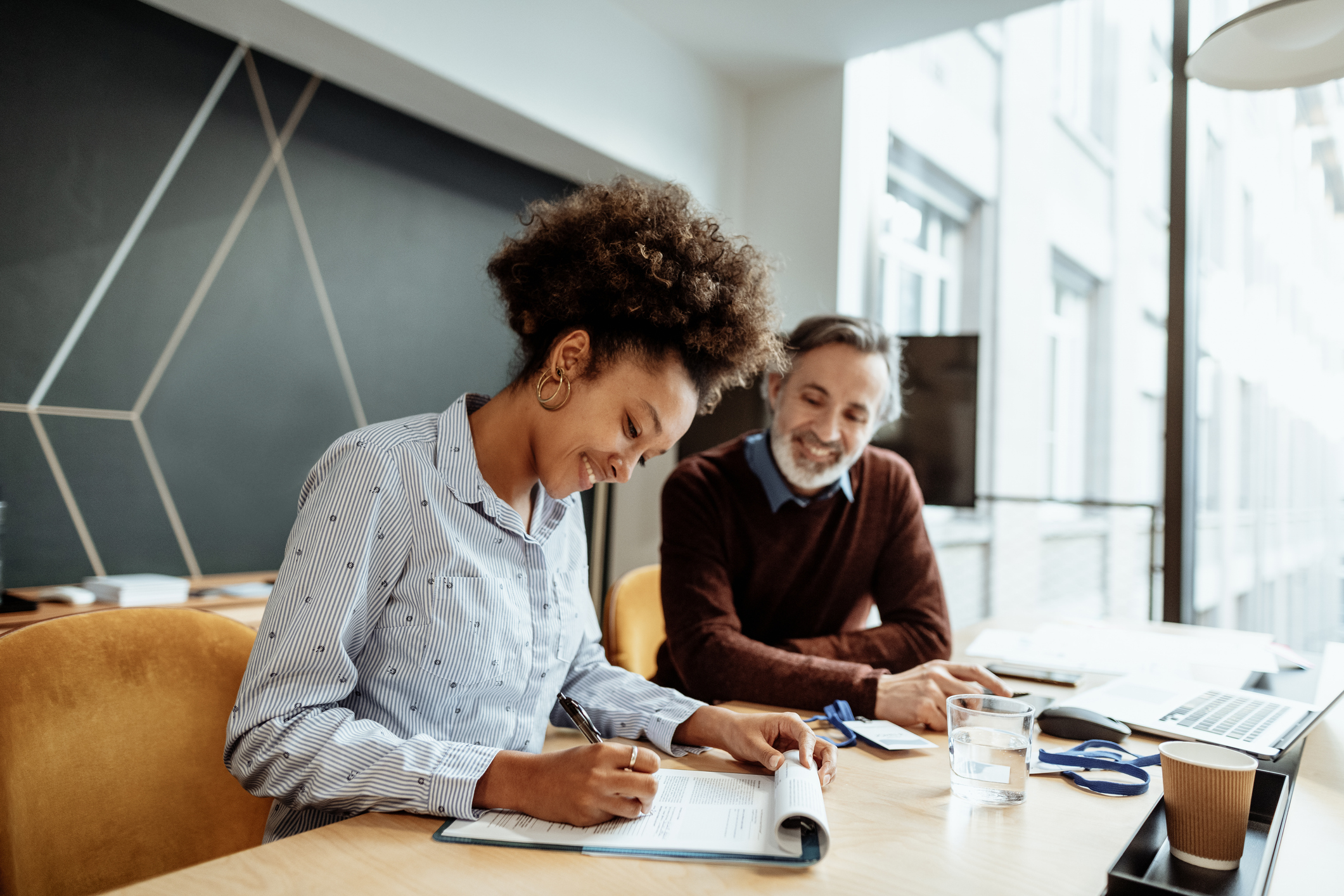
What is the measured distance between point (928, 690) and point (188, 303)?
2.27 metres

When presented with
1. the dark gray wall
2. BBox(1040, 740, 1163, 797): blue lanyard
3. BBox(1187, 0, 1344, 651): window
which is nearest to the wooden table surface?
BBox(1040, 740, 1163, 797): blue lanyard

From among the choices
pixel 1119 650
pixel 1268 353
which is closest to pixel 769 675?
pixel 1119 650

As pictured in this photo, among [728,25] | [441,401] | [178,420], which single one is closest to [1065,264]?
[728,25]

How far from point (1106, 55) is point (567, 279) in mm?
5385

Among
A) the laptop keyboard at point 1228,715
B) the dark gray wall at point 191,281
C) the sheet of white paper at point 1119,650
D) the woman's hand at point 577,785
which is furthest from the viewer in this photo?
the dark gray wall at point 191,281

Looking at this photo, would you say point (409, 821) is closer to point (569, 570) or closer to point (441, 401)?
point (569, 570)

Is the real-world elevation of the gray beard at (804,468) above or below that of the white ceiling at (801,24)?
below

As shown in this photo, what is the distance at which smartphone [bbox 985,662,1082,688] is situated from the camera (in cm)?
147

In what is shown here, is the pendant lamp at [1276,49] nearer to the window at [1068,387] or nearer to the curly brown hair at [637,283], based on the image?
the curly brown hair at [637,283]

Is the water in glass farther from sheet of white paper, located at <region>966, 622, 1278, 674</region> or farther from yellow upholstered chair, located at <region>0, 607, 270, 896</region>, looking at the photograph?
yellow upholstered chair, located at <region>0, 607, 270, 896</region>

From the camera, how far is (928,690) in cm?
122

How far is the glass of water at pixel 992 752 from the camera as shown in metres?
0.92

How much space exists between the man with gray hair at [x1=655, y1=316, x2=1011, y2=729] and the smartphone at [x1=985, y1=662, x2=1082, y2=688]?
0.31ft

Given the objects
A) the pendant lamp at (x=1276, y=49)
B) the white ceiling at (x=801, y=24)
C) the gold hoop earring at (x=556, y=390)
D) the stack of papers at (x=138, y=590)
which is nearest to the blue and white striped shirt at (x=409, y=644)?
the gold hoop earring at (x=556, y=390)
